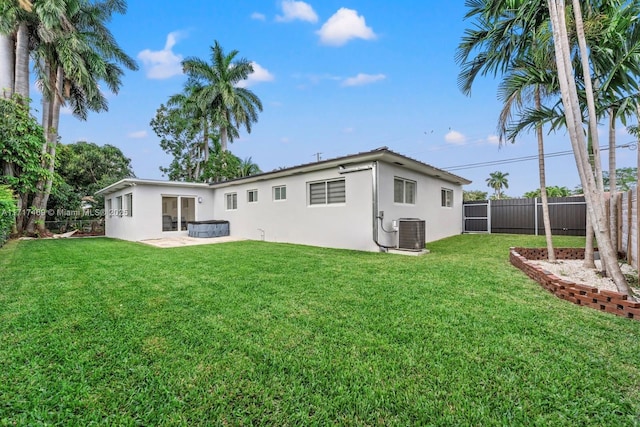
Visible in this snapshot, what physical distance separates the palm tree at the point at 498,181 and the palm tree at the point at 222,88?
3624 cm

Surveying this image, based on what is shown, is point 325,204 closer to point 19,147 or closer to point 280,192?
point 280,192

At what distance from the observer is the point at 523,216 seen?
12812 mm

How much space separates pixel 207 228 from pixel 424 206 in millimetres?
9120

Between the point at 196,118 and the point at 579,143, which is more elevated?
the point at 196,118

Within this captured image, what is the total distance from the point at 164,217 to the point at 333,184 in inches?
379

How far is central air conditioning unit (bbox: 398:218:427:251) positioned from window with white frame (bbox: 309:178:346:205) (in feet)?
6.68

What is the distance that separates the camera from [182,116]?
69.8ft

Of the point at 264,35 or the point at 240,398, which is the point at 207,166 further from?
the point at 240,398

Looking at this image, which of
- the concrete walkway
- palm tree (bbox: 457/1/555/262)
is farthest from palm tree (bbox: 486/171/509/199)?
the concrete walkway

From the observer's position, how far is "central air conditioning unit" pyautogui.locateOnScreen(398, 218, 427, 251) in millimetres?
7844

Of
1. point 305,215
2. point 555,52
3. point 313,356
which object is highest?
point 555,52

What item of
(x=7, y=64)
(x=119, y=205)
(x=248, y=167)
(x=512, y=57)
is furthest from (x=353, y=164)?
(x=248, y=167)

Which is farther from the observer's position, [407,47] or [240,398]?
[407,47]

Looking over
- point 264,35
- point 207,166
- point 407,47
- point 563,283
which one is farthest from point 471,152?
point 563,283
